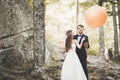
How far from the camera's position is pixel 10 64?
369 inches

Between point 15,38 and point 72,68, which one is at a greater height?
point 15,38

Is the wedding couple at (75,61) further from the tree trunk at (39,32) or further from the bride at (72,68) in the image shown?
the tree trunk at (39,32)

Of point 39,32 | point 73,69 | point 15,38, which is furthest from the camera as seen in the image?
point 15,38

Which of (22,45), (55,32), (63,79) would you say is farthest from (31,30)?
(55,32)

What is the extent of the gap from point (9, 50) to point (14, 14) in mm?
1276

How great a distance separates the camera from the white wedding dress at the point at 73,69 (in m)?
8.73

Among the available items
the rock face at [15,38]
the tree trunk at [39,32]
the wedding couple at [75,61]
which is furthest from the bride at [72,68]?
the rock face at [15,38]

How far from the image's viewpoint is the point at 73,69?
876cm

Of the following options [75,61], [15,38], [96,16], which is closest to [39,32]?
[75,61]

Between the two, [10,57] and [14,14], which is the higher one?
[14,14]

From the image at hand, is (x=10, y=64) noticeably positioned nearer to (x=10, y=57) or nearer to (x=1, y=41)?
(x=10, y=57)

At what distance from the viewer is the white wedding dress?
344 inches

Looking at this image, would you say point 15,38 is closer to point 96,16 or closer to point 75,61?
point 75,61

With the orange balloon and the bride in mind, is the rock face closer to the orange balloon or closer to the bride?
the bride
